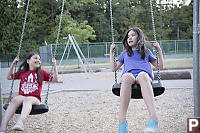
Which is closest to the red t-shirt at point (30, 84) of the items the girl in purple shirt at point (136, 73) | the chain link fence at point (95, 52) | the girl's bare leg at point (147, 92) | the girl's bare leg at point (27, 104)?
the girl's bare leg at point (27, 104)

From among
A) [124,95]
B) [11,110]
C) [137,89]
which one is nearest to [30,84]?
[11,110]

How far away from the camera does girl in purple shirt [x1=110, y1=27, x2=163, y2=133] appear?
7.04 feet

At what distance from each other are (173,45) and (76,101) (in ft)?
63.9

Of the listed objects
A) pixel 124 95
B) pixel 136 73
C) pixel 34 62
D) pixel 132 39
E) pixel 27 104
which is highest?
pixel 132 39

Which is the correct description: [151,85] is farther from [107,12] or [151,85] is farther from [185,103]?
[107,12]

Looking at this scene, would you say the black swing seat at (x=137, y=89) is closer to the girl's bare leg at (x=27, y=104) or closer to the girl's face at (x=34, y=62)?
the girl's bare leg at (x=27, y=104)

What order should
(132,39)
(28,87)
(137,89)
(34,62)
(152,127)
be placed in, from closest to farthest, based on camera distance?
(152,127) → (137,89) → (132,39) → (28,87) → (34,62)

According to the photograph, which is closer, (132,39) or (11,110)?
(11,110)

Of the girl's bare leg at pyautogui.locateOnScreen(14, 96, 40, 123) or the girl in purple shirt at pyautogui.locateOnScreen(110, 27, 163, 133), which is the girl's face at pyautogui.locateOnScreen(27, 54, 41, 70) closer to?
the girl's bare leg at pyautogui.locateOnScreen(14, 96, 40, 123)

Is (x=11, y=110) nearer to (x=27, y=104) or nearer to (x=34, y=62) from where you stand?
(x=27, y=104)

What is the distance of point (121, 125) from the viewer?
2238 mm

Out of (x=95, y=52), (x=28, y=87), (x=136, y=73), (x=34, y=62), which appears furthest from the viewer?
(x=95, y=52)

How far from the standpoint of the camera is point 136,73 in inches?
97.5

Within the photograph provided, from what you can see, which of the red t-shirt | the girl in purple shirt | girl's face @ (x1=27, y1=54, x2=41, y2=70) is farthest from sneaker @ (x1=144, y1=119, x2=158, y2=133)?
girl's face @ (x1=27, y1=54, x2=41, y2=70)
